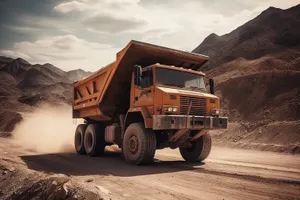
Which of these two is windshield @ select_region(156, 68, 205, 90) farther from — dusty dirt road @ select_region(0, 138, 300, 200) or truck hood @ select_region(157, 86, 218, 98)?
dusty dirt road @ select_region(0, 138, 300, 200)

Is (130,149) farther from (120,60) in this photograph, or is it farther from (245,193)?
(245,193)

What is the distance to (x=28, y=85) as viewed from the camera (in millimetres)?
66750

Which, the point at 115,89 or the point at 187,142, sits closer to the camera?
the point at 187,142

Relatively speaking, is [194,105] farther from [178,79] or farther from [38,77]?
[38,77]

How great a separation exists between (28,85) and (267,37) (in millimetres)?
52671

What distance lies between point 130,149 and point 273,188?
4256 millimetres

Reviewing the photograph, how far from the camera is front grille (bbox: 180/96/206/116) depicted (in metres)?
7.83

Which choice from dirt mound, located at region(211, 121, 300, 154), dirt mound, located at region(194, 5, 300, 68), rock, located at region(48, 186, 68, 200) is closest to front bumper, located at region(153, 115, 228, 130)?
rock, located at region(48, 186, 68, 200)

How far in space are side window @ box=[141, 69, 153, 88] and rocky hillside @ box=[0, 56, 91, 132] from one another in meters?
30.1

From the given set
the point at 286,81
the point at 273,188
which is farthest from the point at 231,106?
the point at 273,188

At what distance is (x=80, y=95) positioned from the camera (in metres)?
12.9

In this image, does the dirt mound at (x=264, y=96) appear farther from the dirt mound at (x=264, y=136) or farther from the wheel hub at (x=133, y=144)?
the wheel hub at (x=133, y=144)

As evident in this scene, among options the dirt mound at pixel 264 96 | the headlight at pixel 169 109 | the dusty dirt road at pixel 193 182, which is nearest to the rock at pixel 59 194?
the dusty dirt road at pixel 193 182

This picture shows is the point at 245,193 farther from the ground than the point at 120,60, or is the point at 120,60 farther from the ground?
the point at 120,60
